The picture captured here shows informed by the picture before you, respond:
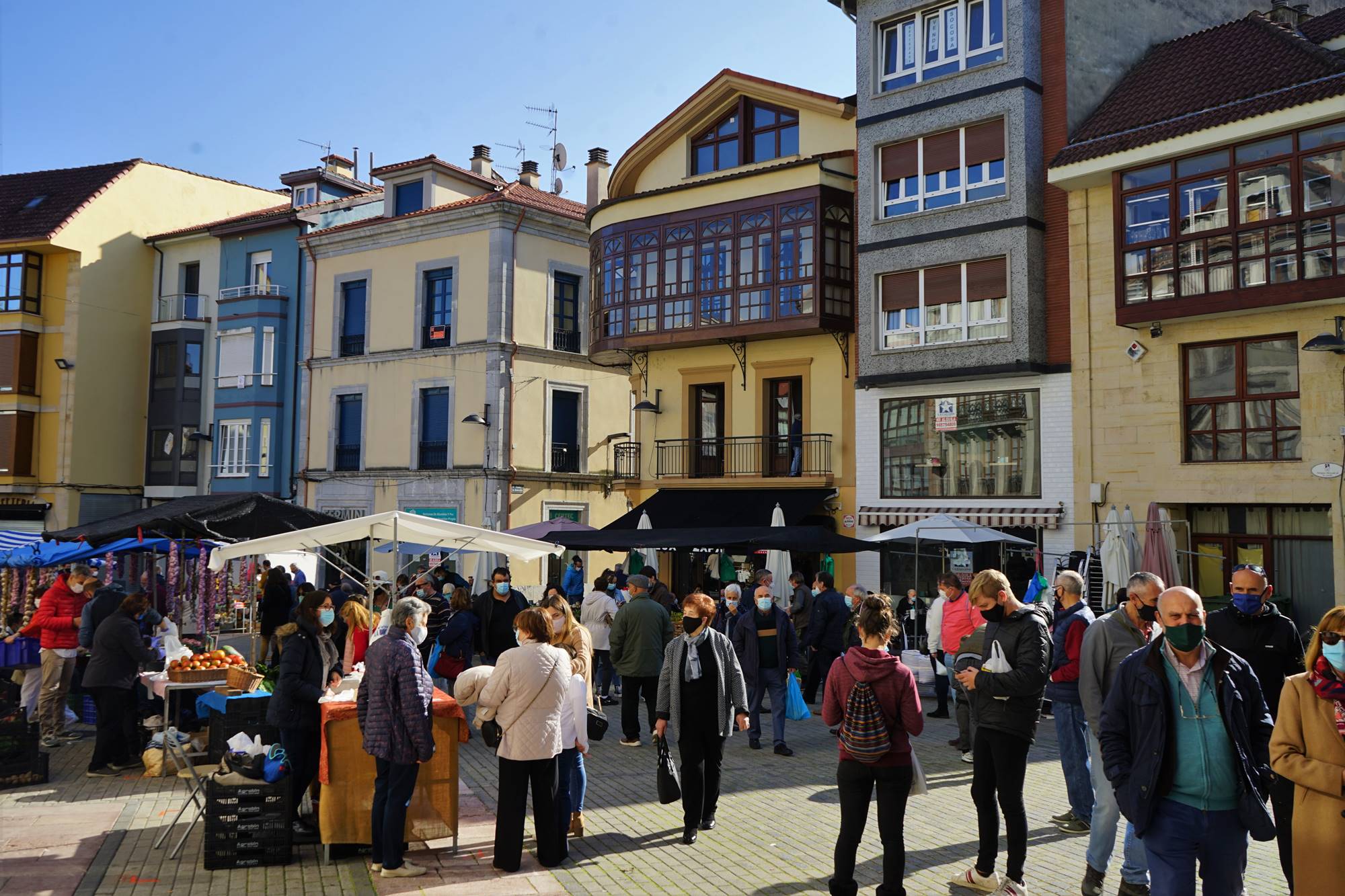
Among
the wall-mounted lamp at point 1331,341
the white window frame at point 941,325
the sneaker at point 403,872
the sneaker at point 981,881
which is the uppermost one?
the white window frame at point 941,325

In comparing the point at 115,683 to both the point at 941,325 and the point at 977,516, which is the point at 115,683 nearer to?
the point at 977,516

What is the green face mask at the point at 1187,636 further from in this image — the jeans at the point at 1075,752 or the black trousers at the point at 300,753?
the black trousers at the point at 300,753

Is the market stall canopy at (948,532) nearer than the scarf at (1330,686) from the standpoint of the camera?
No

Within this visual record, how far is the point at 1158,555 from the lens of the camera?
17047 mm

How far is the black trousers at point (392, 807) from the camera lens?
7.12 m

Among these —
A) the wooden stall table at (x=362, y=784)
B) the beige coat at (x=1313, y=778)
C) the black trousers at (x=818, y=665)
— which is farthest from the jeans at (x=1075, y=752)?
the black trousers at (x=818, y=665)

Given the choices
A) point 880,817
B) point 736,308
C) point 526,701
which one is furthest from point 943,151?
point 880,817

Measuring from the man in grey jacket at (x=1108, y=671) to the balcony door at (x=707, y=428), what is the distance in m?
18.7

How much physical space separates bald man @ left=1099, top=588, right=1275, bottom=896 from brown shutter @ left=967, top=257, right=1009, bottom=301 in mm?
16519

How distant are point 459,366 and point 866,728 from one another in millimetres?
27148

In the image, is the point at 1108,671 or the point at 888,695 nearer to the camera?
the point at 888,695

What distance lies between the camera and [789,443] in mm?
24547

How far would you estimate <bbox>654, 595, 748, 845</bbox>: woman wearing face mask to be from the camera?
8195 millimetres

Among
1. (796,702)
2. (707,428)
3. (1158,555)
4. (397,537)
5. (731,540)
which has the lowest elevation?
(796,702)
